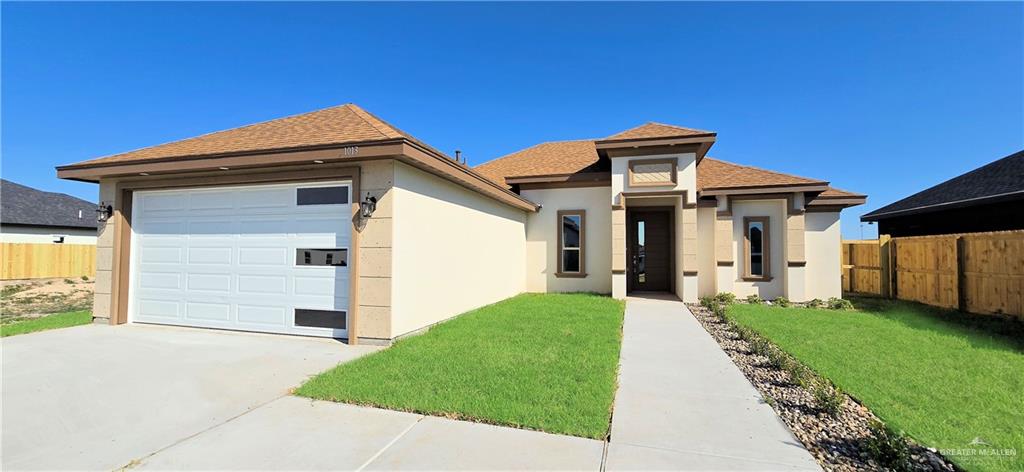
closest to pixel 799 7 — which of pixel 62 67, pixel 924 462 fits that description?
pixel 924 462

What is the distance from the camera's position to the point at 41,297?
13.3m

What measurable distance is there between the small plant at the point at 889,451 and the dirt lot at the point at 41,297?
14.5 m

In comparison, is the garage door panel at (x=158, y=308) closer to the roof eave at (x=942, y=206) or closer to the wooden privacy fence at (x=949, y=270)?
the wooden privacy fence at (x=949, y=270)

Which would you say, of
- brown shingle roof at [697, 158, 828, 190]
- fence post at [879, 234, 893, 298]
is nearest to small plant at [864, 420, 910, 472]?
brown shingle roof at [697, 158, 828, 190]

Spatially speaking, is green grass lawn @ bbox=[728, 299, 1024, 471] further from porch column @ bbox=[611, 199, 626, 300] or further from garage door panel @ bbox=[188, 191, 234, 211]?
garage door panel @ bbox=[188, 191, 234, 211]

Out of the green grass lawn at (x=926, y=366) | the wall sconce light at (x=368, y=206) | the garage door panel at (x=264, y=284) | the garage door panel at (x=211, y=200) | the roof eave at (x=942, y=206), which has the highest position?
the roof eave at (x=942, y=206)

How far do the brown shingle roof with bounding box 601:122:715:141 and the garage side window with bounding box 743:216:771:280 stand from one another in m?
3.31

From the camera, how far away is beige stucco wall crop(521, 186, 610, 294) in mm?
12469

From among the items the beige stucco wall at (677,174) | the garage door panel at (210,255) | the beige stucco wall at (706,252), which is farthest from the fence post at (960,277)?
the garage door panel at (210,255)

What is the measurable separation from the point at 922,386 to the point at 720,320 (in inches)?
169

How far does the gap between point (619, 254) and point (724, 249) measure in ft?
10.1

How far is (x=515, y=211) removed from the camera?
12.1 metres

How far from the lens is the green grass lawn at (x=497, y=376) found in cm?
350

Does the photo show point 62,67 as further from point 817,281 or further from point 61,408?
point 817,281
